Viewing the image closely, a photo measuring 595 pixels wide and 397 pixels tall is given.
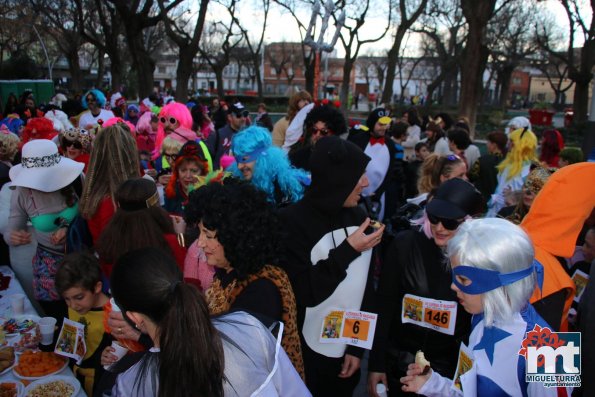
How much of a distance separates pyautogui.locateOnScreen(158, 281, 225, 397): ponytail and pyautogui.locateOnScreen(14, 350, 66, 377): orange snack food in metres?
1.57

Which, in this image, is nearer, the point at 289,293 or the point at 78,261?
the point at 289,293

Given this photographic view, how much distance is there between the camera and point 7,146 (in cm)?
470

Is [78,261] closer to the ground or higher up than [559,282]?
closer to the ground

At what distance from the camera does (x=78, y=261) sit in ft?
8.57

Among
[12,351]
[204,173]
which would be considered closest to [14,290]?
[12,351]

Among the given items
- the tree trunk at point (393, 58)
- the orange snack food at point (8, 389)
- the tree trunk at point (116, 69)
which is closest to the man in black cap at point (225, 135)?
the orange snack food at point (8, 389)

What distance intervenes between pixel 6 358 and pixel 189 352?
1.85 m

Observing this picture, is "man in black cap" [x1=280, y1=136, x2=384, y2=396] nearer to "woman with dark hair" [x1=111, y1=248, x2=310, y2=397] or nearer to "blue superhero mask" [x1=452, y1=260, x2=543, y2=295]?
"blue superhero mask" [x1=452, y1=260, x2=543, y2=295]

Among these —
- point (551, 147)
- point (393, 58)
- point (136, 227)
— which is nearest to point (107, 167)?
point (136, 227)

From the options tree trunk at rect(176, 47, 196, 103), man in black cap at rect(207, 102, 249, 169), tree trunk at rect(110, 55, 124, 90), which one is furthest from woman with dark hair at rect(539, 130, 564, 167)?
tree trunk at rect(110, 55, 124, 90)

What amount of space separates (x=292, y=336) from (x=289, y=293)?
0.20 m

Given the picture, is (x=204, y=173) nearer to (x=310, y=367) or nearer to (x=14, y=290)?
(x=14, y=290)

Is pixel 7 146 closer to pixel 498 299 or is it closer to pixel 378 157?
pixel 378 157

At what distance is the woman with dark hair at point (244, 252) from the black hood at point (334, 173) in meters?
0.44
